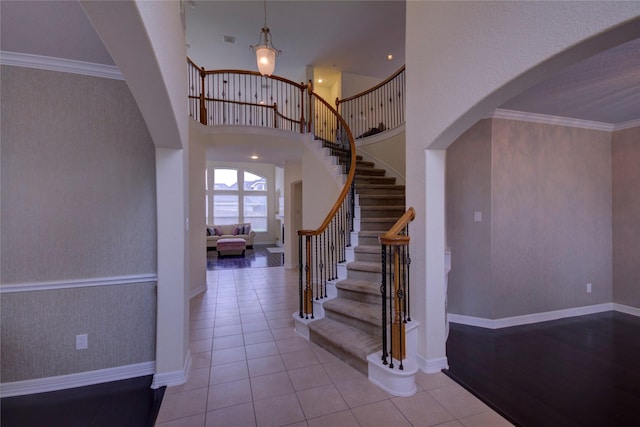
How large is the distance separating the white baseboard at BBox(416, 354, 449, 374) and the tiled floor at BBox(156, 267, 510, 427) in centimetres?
6

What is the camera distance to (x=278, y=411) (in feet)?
6.73

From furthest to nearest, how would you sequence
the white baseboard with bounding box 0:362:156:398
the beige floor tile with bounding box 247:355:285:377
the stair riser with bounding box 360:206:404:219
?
the stair riser with bounding box 360:206:404:219 → the beige floor tile with bounding box 247:355:285:377 → the white baseboard with bounding box 0:362:156:398

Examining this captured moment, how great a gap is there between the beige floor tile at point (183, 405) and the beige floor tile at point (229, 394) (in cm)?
6

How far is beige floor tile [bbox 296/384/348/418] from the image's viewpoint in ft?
6.73

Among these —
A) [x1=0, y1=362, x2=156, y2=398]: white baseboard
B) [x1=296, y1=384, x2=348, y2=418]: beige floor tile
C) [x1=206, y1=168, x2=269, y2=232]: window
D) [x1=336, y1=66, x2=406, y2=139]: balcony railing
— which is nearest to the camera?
[x1=296, y1=384, x2=348, y2=418]: beige floor tile

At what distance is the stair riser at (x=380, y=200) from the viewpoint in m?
4.48

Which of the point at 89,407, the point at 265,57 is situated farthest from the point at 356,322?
the point at 265,57

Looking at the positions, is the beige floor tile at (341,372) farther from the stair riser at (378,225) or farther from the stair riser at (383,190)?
the stair riser at (383,190)

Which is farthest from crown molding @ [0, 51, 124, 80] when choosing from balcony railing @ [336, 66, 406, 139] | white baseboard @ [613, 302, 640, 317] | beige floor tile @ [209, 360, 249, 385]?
white baseboard @ [613, 302, 640, 317]

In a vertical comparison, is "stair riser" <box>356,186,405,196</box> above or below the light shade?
below

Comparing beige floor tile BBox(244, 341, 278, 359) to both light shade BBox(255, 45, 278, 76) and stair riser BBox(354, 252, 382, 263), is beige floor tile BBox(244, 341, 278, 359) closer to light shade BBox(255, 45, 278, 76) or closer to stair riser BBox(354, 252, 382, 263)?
stair riser BBox(354, 252, 382, 263)

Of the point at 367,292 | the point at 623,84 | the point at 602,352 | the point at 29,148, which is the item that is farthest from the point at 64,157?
the point at 602,352

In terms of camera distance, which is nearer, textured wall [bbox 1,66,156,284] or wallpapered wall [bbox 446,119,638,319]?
textured wall [bbox 1,66,156,284]

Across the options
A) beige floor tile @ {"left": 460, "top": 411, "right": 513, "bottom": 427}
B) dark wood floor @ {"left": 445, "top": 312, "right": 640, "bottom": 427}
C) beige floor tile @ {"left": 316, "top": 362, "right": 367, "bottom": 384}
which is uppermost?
beige floor tile @ {"left": 316, "top": 362, "right": 367, "bottom": 384}
